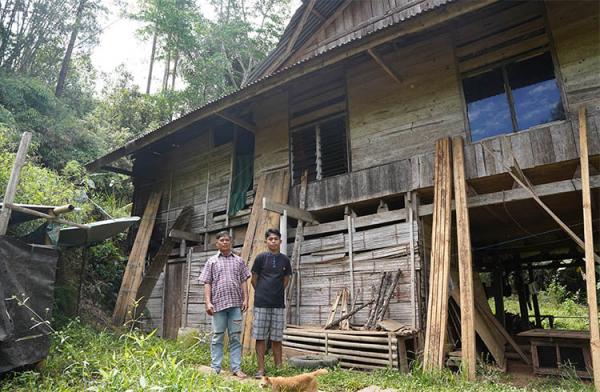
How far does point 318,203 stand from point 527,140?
3579mm

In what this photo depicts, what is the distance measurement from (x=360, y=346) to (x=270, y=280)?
1935 millimetres

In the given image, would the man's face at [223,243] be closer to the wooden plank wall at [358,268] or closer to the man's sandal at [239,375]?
the man's sandal at [239,375]

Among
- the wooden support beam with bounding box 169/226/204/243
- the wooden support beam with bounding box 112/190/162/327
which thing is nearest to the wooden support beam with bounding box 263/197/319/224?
the wooden support beam with bounding box 169/226/204/243

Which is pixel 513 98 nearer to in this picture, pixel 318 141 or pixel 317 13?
pixel 318 141

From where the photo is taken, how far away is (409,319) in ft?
19.4

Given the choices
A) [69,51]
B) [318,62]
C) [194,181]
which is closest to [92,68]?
[69,51]

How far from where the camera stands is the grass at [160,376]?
8.76 ft

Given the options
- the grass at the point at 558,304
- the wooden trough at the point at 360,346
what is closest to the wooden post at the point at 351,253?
the wooden trough at the point at 360,346

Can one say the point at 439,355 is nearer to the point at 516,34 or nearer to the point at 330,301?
the point at 330,301

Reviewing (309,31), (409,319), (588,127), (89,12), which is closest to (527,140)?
(588,127)

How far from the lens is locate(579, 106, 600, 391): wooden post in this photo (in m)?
4.13

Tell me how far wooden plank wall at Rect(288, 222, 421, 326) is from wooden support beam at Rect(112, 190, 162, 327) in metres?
3.95

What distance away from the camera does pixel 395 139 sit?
22.6 ft

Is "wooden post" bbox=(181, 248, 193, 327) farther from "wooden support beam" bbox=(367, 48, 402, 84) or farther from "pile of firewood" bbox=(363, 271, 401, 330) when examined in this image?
"wooden support beam" bbox=(367, 48, 402, 84)
